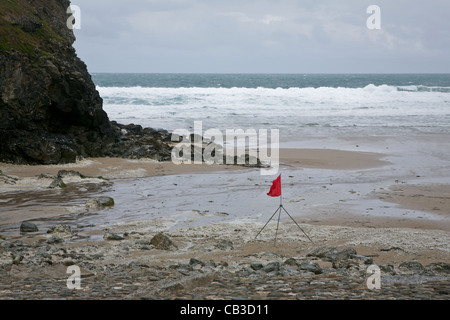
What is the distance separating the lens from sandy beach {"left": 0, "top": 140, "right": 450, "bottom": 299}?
795cm

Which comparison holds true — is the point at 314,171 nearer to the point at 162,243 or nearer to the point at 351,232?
the point at 351,232

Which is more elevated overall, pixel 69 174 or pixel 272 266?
pixel 69 174

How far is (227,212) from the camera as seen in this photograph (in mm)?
10883

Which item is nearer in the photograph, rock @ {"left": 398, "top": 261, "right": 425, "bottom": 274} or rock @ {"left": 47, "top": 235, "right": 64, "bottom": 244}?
rock @ {"left": 398, "top": 261, "right": 425, "bottom": 274}

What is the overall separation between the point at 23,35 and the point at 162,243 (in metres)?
10.8

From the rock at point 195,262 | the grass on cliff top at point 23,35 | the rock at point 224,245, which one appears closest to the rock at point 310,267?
the rock at point 195,262

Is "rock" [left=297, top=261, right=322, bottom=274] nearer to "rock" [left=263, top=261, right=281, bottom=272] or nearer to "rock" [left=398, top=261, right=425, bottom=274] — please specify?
"rock" [left=263, top=261, right=281, bottom=272]

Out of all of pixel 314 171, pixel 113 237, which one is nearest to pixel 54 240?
pixel 113 237

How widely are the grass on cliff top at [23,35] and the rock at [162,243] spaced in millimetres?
9720

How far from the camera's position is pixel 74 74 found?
16781 millimetres

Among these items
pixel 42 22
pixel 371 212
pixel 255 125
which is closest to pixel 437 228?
pixel 371 212

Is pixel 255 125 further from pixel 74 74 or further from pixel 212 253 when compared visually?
pixel 212 253

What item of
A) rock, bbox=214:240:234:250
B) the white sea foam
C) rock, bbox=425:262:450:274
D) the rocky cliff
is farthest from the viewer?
the white sea foam

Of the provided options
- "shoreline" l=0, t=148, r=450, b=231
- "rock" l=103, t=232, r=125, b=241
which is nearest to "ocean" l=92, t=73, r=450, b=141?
"shoreline" l=0, t=148, r=450, b=231
